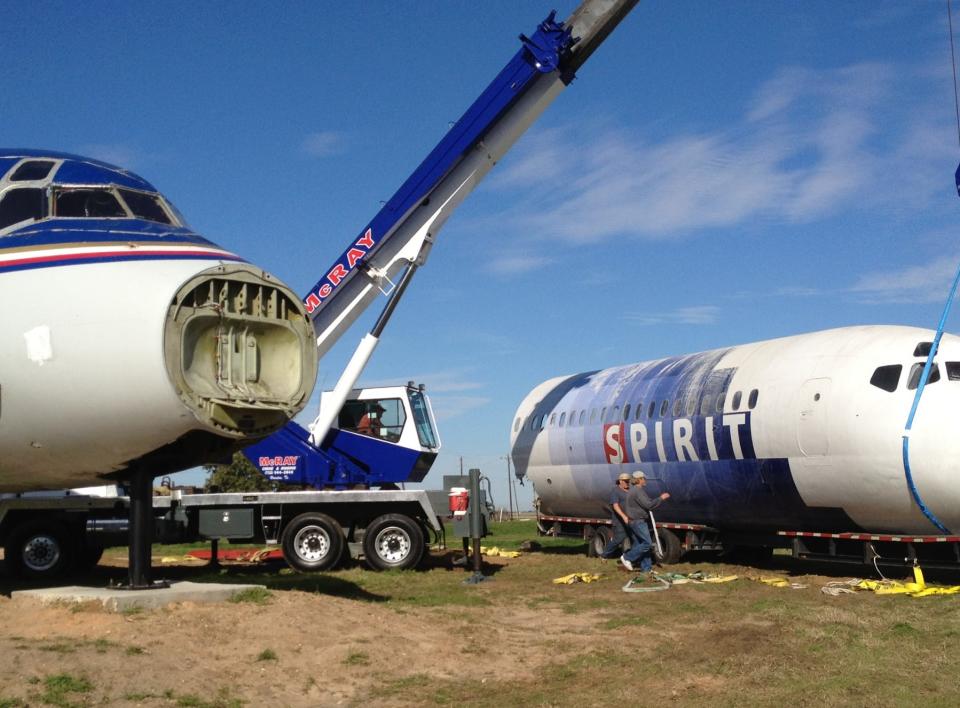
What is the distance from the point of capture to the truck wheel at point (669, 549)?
850 inches

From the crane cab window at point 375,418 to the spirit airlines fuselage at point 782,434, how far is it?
466 cm

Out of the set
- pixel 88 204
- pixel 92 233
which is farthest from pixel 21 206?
pixel 92 233

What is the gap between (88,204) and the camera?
12.1m

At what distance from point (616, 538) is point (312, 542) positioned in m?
6.25

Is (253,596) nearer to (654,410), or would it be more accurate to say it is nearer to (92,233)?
(92,233)

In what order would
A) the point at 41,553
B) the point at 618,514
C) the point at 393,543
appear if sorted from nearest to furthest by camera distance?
the point at 41,553, the point at 393,543, the point at 618,514

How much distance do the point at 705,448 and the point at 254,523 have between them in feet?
28.6

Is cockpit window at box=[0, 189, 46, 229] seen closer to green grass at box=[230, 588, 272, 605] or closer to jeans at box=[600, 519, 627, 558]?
green grass at box=[230, 588, 272, 605]

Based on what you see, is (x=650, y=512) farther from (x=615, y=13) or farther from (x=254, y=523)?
(x=615, y=13)

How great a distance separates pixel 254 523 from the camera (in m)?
20.8

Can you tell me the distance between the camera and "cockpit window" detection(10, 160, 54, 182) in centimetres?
1216

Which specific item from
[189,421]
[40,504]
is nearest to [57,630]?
[189,421]

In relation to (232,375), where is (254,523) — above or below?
below

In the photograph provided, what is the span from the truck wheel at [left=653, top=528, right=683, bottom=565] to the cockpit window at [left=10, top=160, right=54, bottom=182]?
45.2 ft
